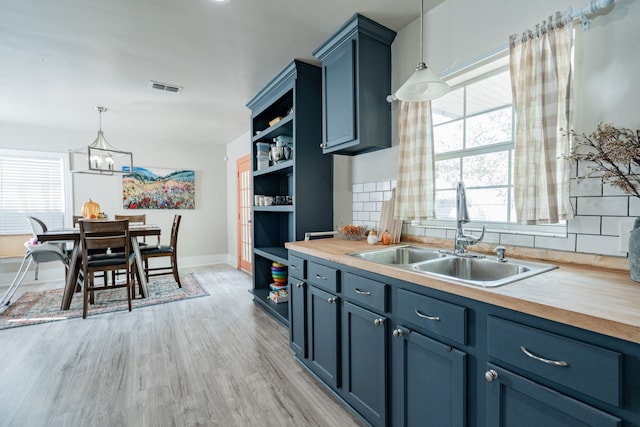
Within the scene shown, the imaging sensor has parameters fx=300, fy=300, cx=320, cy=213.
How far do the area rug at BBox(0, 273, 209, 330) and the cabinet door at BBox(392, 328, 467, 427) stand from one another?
3.28 m

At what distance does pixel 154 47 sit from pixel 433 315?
2.81 m

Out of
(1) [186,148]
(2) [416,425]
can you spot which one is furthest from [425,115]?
(1) [186,148]

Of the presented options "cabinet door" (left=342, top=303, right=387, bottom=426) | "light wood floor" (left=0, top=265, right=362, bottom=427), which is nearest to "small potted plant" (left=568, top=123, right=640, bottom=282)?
"cabinet door" (left=342, top=303, right=387, bottom=426)

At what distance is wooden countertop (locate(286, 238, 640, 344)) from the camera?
29.6 inches

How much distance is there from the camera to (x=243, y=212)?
5602mm

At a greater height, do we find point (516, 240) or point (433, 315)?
point (516, 240)

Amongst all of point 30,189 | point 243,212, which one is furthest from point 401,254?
point 30,189

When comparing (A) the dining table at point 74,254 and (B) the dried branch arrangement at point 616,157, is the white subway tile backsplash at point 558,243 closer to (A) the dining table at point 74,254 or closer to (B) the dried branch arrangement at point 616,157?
(B) the dried branch arrangement at point 616,157

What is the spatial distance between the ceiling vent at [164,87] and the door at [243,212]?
1.95 m

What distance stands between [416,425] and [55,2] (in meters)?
3.12

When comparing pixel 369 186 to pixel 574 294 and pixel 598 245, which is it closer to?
pixel 598 245

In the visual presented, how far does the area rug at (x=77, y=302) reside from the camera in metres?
3.21

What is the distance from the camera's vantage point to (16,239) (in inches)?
181

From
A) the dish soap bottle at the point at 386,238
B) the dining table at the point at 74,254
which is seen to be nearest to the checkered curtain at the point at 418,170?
the dish soap bottle at the point at 386,238
